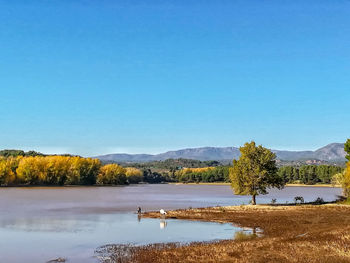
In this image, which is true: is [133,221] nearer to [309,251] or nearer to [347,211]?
[309,251]

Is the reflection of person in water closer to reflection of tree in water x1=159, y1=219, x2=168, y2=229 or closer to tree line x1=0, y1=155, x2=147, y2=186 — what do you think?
reflection of tree in water x1=159, y1=219, x2=168, y2=229

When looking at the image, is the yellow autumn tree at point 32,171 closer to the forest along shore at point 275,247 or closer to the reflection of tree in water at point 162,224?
the reflection of tree in water at point 162,224

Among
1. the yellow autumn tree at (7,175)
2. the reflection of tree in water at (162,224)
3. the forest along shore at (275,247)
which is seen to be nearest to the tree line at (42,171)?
the yellow autumn tree at (7,175)

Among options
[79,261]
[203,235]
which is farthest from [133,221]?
[79,261]

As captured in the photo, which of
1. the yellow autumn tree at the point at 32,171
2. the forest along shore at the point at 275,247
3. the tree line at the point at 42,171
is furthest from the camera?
the yellow autumn tree at the point at 32,171

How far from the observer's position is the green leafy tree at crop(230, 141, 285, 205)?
229 feet

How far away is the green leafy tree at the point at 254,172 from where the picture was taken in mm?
69688

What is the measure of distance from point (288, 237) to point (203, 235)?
25.6 ft

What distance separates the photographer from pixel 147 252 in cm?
3019

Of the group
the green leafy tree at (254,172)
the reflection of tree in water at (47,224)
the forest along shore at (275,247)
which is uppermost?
the green leafy tree at (254,172)

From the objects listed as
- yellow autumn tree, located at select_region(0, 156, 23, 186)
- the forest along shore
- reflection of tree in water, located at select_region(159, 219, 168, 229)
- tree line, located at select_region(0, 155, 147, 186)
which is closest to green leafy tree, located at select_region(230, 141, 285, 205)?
the forest along shore

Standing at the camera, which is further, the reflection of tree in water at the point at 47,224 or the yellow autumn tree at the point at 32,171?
the yellow autumn tree at the point at 32,171

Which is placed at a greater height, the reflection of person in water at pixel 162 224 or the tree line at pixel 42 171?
the tree line at pixel 42 171

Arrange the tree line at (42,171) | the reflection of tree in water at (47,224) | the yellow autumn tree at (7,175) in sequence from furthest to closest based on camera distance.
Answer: the tree line at (42,171) → the yellow autumn tree at (7,175) → the reflection of tree in water at (47,224)
